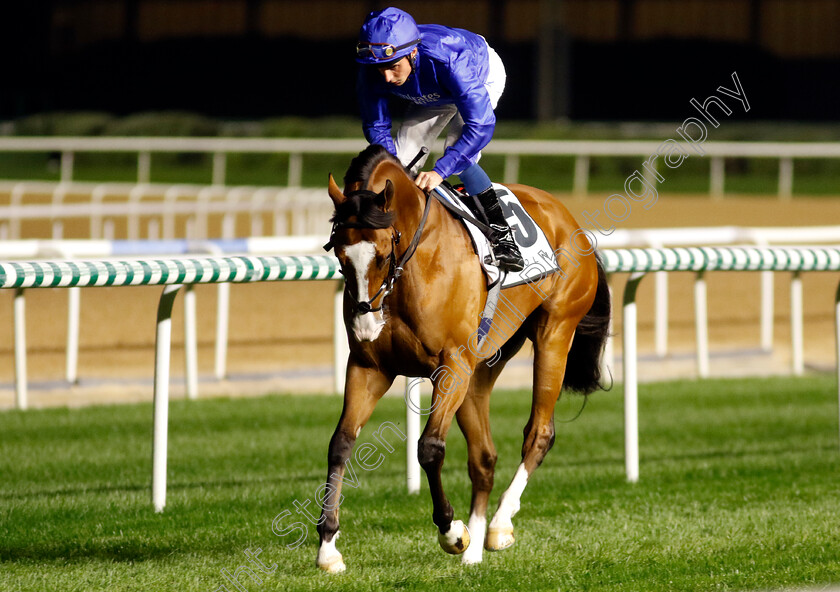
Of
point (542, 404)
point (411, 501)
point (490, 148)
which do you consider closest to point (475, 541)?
point (542, 404)

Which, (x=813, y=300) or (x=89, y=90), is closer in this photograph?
(x=813, y=300)

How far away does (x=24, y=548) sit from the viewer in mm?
4043

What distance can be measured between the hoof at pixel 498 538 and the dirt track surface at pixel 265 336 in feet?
12.6

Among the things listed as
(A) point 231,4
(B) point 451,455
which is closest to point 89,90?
(A) point 231,4

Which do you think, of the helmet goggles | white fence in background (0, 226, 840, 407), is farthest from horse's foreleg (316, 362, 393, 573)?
white fence in background (0, 226, 840, 407)

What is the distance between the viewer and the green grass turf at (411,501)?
377 centimetres

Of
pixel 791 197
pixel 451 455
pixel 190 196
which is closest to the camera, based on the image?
pixel 451 455

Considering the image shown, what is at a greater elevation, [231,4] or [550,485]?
[231,4]

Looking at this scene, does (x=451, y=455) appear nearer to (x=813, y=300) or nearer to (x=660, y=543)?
(x=660, y=543)

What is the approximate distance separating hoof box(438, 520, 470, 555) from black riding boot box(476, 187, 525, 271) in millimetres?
862

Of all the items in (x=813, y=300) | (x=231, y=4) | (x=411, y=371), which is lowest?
(x=813, y=300)

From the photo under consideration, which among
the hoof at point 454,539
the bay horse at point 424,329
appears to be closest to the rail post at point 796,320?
the bay horse at point 424,329

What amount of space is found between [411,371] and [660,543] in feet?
3.59

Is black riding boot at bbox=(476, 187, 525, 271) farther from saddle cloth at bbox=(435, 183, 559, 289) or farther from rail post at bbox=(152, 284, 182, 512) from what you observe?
rail post at bbox=(152, 284, 182, 512)
